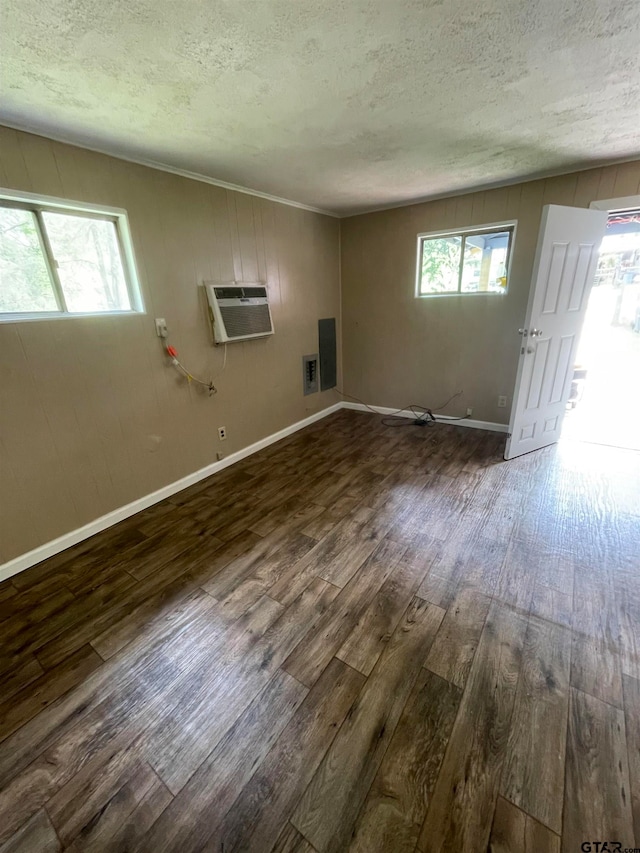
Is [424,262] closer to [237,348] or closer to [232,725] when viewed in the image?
[237,348]

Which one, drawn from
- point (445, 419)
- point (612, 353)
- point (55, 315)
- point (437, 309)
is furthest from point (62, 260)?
point (612, 353)

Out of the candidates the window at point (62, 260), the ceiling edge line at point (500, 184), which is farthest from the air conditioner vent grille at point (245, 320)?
the ceiling edge line at point (500, 184)

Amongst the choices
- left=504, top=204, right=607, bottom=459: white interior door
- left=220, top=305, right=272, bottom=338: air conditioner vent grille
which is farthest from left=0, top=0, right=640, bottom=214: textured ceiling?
left=220, top=305, right=272, bottom=338: air conditioner vent grille

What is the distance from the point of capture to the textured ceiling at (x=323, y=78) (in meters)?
1.14

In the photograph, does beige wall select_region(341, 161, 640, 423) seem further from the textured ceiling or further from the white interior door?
the textured ceiling

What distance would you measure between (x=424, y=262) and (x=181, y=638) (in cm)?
404

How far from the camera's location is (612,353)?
17.5 ft

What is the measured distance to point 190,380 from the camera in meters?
2.78

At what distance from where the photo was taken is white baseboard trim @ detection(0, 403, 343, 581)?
203 cm

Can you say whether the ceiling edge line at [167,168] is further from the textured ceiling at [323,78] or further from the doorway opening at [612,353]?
the doorway opening at [612,353]

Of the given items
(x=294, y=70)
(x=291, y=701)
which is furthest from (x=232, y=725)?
(x=294, y=70)

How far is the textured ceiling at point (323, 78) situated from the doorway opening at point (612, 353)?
1.89m

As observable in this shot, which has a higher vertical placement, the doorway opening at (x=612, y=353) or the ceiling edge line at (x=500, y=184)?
the ceiling edge line at (x=500, y=184)

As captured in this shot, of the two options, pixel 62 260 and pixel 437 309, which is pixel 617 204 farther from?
pixel 62 260
